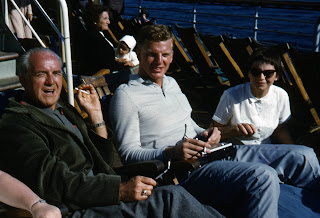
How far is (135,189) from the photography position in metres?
2.11

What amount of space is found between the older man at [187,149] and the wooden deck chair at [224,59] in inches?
103

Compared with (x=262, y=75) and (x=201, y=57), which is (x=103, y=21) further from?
(x=262, y=75)

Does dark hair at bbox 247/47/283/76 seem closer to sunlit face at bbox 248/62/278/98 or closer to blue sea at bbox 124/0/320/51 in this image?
sunlit face at bbox 248/62/278/98

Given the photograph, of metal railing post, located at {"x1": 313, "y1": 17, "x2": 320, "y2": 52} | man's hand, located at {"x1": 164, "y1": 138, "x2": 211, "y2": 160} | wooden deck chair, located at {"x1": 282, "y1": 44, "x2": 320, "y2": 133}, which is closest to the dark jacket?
man's hand, located at {"x1": 164, "y1": 138, "x2": 211, "y2": 160}

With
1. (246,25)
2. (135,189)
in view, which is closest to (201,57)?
(135,189)

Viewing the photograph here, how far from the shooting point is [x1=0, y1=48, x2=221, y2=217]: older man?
1995mm

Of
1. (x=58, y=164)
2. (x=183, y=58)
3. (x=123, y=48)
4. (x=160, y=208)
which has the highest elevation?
(x=123, y=48)

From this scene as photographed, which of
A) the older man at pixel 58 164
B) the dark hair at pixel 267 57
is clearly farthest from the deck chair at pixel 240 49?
the older man at pixel 58 164

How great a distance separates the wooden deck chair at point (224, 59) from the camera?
5590mm

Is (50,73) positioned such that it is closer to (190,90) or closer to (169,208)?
(169,208)

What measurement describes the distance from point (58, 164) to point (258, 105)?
179cm

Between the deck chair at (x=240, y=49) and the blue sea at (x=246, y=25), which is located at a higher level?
the deck chair at (x=240, y=49)

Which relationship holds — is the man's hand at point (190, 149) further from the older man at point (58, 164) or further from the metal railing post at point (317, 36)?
the metal railing post at point (317, 36)

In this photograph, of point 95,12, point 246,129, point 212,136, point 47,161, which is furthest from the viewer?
point 95,12
